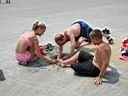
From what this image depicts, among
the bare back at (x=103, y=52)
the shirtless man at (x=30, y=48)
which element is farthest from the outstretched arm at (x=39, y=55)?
the bare back at (x=103, y=52)

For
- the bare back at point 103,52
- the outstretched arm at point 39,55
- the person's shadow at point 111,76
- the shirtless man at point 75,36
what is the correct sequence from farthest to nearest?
the shirtless man at point 75,36 < the outstretched arm at point 39,55 < the person's shadow at point 111,76 < the bare back at point 103,52

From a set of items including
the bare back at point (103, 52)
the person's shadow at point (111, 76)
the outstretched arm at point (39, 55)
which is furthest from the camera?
the outstretched arm at point (39, 55)

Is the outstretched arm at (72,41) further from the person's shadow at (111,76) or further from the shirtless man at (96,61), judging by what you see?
the person's shadow at (111,76)

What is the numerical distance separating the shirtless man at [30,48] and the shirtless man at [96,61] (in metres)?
0.69

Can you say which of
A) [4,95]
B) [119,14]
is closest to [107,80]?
[4,95]

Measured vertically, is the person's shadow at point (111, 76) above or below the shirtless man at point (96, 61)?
below

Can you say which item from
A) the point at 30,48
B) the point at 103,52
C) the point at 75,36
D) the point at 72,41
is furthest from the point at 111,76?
the point at 75,36

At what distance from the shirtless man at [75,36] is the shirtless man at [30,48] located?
0.48 meters

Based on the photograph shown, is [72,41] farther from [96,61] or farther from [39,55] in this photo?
[96,61]

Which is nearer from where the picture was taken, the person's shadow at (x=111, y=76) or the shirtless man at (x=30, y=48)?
the person's shadow at (x=111, y=76)

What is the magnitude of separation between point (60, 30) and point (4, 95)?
536 centimetres

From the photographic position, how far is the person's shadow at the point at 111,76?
589cm

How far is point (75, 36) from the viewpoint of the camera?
7.88 meters

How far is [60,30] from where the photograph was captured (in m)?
10.6
